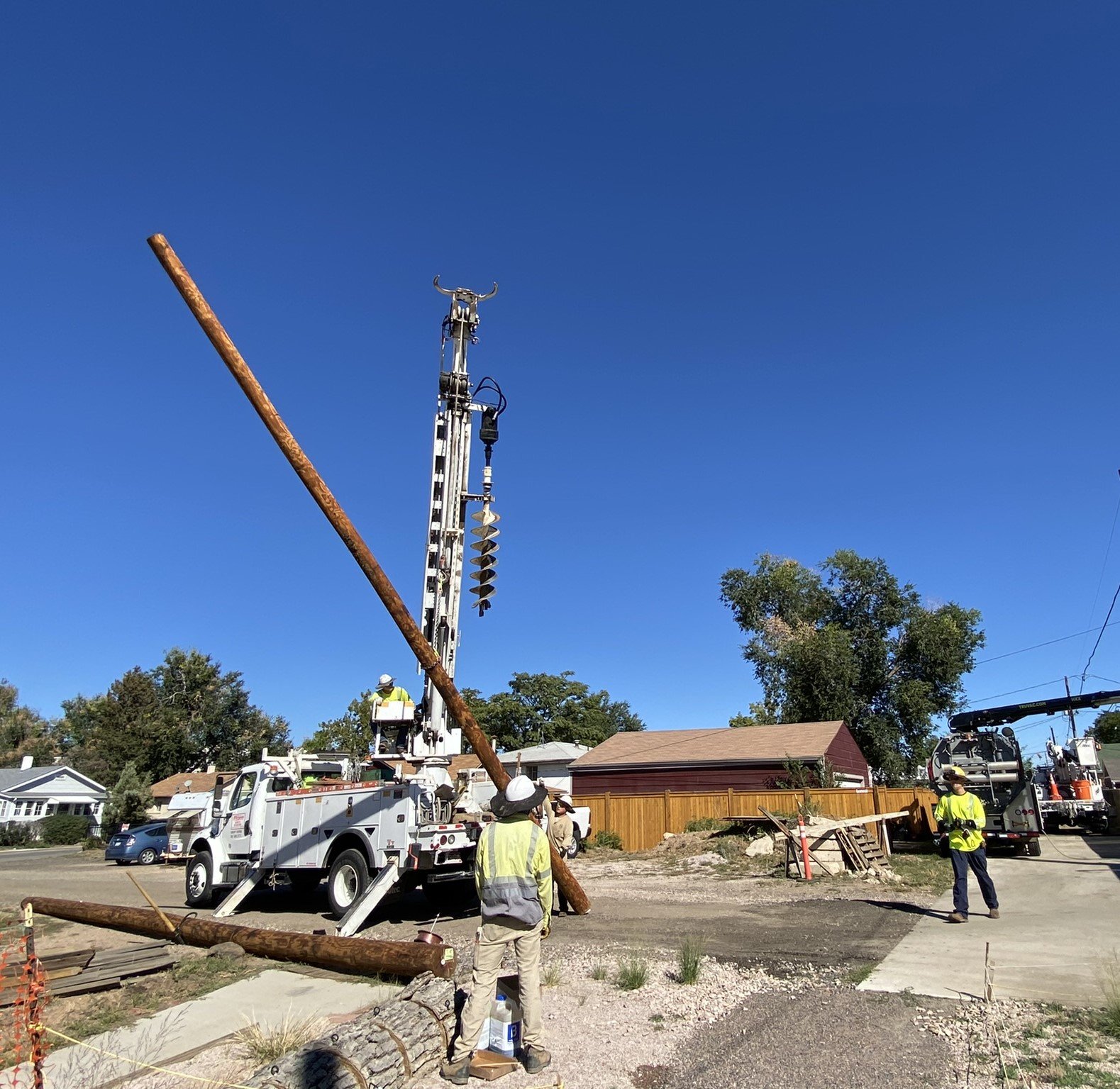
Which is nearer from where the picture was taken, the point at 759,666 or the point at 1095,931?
the point at 1095,931

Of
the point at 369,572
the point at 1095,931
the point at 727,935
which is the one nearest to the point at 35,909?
the point at 369,572

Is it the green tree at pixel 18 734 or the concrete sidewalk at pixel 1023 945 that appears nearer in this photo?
the concrete sidewalk at pixel 1023 945

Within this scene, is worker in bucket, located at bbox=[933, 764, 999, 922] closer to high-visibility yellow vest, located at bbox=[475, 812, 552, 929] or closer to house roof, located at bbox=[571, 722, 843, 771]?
high-visibility yellow vest, located at bbox=[475, 812, 552, 929]

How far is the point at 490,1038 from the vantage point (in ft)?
16.6

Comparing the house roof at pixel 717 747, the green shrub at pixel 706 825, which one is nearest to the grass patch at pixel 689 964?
the green shrub at pixel 706 825

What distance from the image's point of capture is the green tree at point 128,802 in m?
37.7

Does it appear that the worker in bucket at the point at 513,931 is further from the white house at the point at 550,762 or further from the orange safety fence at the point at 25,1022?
the white house at the point at 550,762

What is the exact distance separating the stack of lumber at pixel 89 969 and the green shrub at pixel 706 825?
16.3 metres

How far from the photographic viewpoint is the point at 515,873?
16.8 ft

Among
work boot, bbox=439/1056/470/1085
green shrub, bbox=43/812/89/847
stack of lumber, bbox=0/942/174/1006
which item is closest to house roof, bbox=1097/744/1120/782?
work boot, bbox=439/1056/470/1085

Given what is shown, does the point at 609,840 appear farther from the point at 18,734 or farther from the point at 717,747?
the point at 18,734

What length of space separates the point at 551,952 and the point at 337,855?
3925mm

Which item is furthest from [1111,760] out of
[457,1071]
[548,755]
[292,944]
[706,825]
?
[457,1071]

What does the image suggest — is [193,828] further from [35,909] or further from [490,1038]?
[490,1038]
